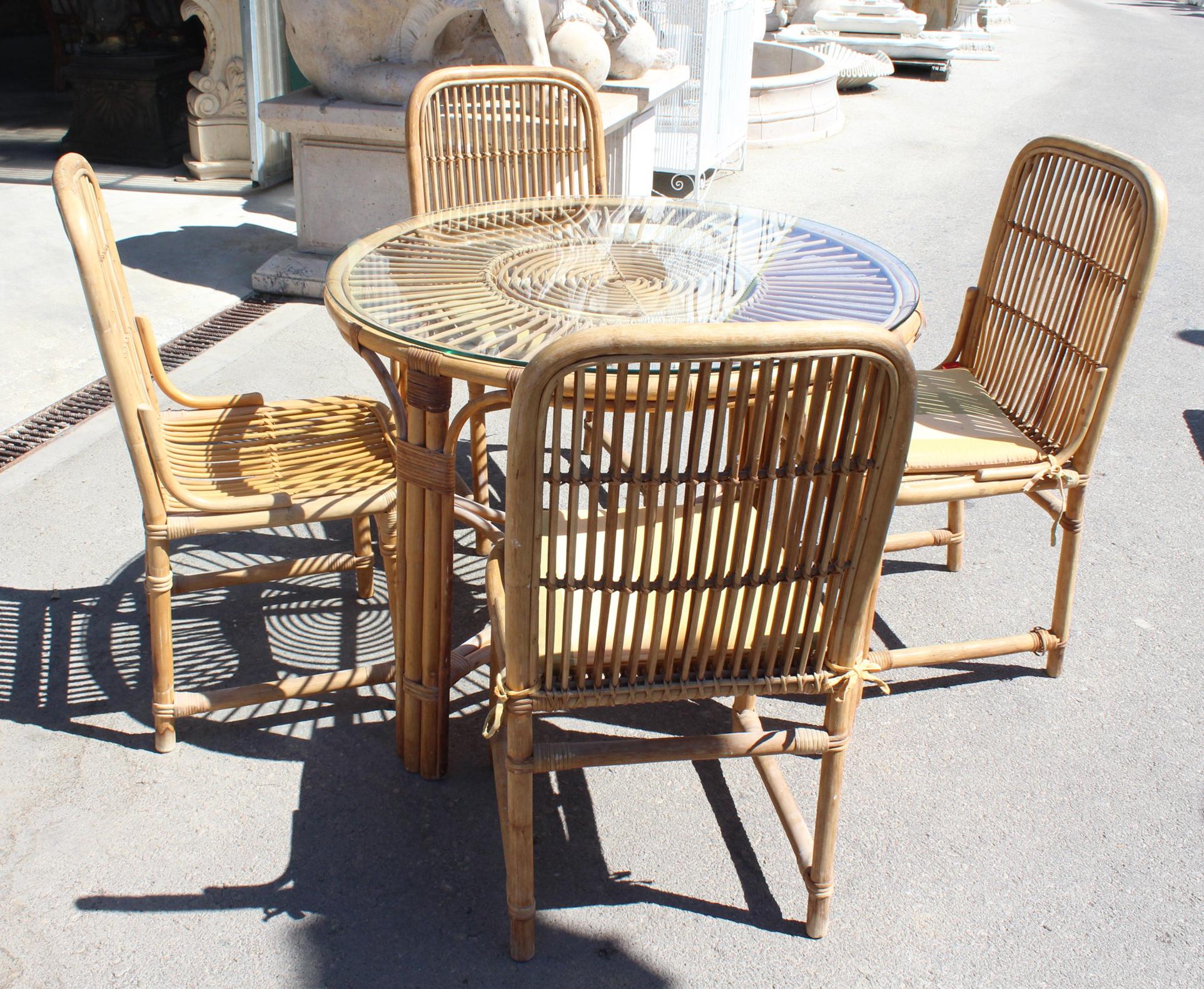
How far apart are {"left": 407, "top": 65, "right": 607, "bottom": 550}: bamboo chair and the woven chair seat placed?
1.43 feet

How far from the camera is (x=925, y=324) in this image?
15.6 feet

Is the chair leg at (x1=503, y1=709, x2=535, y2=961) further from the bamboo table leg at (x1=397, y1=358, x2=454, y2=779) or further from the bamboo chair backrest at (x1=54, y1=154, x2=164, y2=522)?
the bamboo chair backrest at (x1=54, y1=154, x2=164, y2=522)

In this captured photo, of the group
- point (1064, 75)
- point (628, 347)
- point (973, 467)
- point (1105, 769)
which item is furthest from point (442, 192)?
point (1064, 75)

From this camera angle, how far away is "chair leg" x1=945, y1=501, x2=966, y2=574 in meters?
2.96

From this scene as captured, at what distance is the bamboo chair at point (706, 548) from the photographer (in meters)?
1.43

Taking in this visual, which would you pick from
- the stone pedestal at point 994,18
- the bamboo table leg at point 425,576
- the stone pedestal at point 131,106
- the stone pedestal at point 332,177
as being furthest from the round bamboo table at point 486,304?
the stone pedestal at point 994,18

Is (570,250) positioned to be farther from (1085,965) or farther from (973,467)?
(1085,965)

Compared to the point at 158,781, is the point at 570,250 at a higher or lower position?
higher

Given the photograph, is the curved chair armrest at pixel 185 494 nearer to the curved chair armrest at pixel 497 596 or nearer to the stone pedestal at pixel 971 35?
the curved chair armrest at pixel 497 596

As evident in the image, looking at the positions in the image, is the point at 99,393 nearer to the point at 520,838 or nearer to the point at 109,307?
the point at 109,307

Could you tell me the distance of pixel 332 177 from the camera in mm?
4836

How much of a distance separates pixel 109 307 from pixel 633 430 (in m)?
0.95

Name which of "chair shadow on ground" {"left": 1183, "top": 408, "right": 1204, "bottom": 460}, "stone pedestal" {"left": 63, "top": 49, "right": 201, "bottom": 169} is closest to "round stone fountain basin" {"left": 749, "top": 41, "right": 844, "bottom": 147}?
"stone pedestal" {"left": 63, "top": 49, "right": 201, "bottom": 169}

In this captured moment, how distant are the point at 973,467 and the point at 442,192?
154 cm
